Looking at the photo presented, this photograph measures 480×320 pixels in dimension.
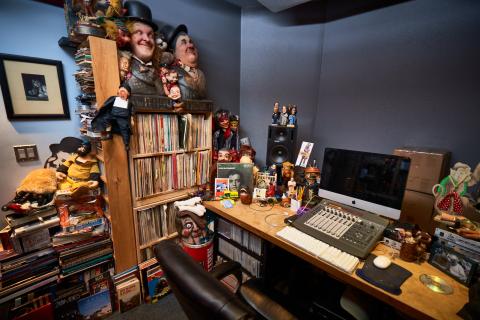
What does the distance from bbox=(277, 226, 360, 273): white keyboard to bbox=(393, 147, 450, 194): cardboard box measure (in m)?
0.92

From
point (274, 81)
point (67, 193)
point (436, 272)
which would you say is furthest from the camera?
point (274, 81)

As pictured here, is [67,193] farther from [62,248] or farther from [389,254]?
[389,254]

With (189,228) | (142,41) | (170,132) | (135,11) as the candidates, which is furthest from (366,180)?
(135,11)

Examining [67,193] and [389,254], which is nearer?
[389,254]

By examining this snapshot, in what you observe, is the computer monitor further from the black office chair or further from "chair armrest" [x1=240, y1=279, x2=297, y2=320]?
the black office chair

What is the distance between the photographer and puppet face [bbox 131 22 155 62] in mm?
1432

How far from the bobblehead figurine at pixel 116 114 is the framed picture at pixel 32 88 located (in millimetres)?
437

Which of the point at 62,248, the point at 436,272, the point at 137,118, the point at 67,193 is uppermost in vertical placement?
the point at 137,118

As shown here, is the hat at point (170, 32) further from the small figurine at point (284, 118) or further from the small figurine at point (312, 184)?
the small figurine at point (312, 184)

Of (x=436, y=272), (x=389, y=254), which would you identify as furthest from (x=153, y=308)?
(x=436, y=272)

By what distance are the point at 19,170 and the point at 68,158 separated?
0.88 feet

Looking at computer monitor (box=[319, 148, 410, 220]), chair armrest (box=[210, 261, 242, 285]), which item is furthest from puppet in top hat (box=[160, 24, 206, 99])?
chair armrest (box=[210, 261, 242, 285])

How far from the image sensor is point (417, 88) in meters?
1.64

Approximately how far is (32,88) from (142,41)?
76 cm
